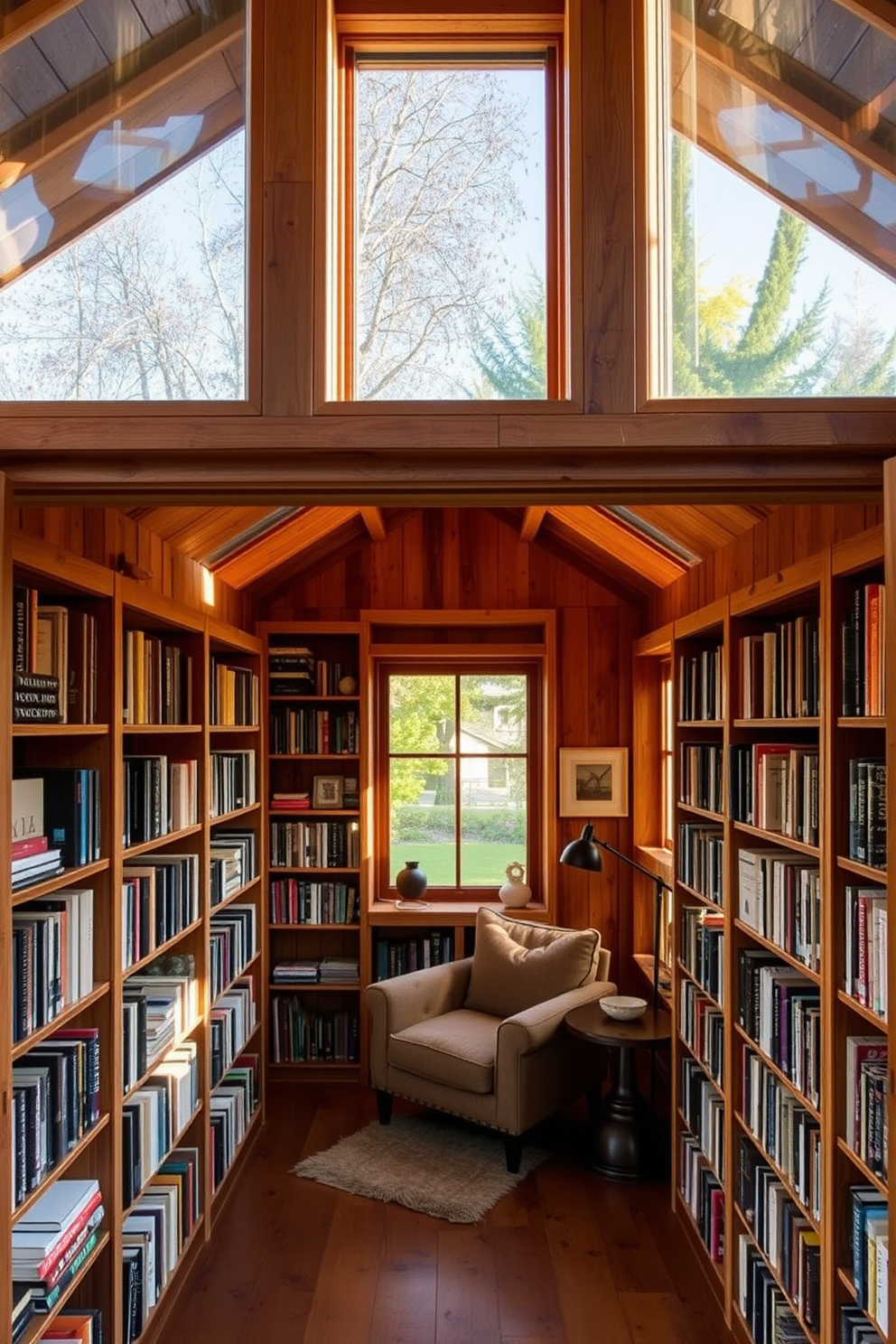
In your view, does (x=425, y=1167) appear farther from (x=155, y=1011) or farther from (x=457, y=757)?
(x=457, y=757)

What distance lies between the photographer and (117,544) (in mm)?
2820

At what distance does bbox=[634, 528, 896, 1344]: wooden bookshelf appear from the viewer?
7.00 ft

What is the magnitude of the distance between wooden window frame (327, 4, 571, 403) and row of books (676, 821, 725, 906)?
6.21 ft

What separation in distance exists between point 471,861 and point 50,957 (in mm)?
3470

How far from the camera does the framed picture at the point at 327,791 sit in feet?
17.3

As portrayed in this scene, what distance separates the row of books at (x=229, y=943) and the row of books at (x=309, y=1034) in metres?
0.67

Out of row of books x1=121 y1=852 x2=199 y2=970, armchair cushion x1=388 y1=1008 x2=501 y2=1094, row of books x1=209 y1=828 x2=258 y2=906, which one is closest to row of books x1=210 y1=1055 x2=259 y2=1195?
armchair cushion x1=388 y1=1008 x2=501 y2=1094

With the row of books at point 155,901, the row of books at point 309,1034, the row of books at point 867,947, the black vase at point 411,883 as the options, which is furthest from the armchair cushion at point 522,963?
the row of books at point 867,947

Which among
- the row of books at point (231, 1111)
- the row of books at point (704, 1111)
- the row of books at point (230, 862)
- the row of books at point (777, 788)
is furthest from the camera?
the row of books at point (230, 862)

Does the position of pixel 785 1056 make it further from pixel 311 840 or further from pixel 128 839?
pixel 311 840

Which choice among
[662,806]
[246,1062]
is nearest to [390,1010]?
[246,1062]

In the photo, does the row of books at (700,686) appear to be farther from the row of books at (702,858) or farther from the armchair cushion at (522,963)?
the armchair cushion at (522,963)

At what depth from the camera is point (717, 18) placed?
5.87 feet

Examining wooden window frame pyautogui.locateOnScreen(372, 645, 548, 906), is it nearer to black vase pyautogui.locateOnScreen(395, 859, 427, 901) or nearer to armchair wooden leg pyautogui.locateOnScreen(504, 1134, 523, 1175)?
black vase pyautogui.locateOnScreen(395, 859, 427, 901)
